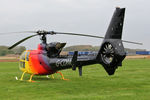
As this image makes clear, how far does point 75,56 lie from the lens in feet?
46.0

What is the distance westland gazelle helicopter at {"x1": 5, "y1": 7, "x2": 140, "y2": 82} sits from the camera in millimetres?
12586

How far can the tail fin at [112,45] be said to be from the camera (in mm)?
12398

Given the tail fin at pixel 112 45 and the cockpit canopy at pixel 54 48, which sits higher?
the tail fin at pixel 112 45

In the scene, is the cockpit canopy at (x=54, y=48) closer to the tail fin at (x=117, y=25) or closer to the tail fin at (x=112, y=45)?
the tail fin at (x=112, y=45)

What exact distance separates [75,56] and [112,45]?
2.69m

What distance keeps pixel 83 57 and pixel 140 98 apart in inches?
193

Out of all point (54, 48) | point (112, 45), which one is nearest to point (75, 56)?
point (112, 45)

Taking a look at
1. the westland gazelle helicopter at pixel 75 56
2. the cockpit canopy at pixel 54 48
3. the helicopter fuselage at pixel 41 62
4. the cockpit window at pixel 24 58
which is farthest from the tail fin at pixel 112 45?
the cockpit window at pixel 24 58

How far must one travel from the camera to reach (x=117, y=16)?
43.6 feet

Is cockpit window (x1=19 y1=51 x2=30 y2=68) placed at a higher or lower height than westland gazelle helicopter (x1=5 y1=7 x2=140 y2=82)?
lower

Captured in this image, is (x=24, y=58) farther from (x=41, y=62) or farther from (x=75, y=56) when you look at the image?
(x=75, y=56)

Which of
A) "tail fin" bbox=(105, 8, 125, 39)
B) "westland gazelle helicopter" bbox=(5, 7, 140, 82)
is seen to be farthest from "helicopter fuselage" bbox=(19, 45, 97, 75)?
"tail fin" bbox=(105, 8, 125, 39)

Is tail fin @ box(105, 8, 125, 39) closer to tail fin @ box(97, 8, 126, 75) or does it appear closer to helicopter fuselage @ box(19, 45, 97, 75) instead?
tail fin @ box(97, 8, 126, 75)

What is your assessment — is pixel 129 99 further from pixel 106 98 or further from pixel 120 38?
pixel 120 38
